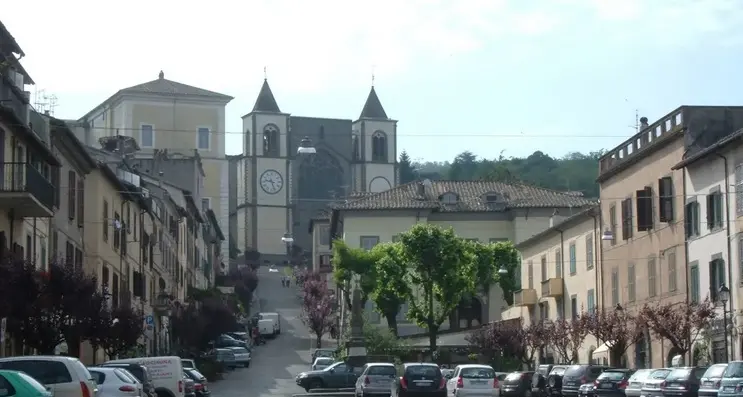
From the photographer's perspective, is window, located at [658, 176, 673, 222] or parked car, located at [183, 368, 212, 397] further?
window, located at [658, 176, 673, 222]

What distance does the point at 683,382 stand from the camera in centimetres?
3797

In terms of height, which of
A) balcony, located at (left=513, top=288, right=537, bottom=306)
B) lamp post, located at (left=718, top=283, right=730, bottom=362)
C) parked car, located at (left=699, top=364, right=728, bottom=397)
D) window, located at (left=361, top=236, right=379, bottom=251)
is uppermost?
window, located at (left=361, top=236, right=379, bottom=251)

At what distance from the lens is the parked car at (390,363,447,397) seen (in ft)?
144

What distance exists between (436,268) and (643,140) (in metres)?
26.6

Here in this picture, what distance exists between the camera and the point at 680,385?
38.1m

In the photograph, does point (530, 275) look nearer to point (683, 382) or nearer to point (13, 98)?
point (683, 382)

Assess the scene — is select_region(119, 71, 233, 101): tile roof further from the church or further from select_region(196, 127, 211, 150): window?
the church

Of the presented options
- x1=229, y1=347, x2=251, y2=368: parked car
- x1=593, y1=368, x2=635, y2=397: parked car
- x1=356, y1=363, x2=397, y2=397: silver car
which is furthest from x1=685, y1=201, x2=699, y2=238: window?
x1=229, y1=347, x2=251, y2=368: parked car

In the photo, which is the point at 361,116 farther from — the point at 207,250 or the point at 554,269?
the point at 554,269

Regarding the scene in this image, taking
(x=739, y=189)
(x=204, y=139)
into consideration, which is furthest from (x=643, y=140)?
(x=204, y=139)

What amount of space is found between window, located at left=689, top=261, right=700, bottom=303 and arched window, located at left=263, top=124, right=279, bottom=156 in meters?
120

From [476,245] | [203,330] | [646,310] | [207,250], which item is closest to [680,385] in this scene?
[646,310]

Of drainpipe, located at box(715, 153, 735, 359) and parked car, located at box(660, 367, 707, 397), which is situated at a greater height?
drainpipe, located at box(715, 153, 735, 359)

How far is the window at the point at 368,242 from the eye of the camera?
9669 centimetres
